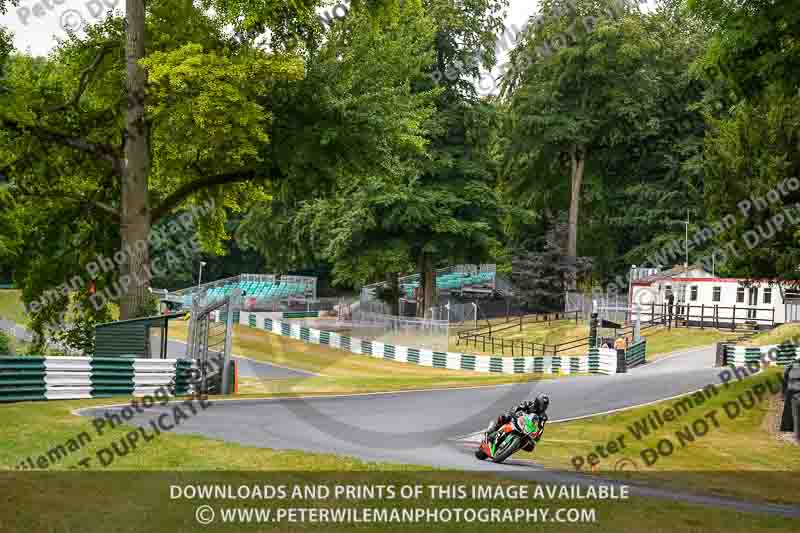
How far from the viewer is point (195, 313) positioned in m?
19.3

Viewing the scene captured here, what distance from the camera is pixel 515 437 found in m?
12.3

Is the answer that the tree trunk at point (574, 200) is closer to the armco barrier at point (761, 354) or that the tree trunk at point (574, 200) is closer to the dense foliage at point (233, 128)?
the armco barrier at point (761, 354)

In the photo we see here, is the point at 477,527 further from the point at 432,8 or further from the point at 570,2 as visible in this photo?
the point at 570,2

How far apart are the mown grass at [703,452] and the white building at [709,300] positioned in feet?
75.5

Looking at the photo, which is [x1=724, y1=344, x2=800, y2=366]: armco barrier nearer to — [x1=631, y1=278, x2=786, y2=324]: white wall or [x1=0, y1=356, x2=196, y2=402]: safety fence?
[x1=631, y1=278, x2=786, y2=324]: white wall

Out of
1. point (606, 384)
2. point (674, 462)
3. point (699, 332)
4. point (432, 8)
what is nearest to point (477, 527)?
point (674, 462)

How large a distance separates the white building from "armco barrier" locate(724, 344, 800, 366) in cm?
909

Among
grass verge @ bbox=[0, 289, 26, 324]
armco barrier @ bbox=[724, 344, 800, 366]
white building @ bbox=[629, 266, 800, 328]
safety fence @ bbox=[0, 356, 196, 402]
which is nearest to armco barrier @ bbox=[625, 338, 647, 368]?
armco barrier @ bbox=[724, 344, 800, 366]

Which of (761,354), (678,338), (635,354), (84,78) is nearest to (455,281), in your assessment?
(678,338)

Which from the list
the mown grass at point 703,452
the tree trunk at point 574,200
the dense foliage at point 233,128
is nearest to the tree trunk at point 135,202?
the dense foliage at point 233,128

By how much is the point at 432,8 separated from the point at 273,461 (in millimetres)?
43517

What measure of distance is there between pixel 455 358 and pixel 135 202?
22.7 m

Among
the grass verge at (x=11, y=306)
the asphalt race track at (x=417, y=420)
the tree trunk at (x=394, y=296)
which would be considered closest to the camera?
the asphalt race track at (x=417, y=420)

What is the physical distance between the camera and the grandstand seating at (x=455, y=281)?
74.2 m
